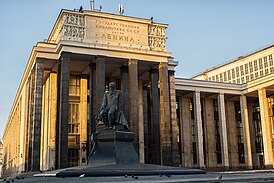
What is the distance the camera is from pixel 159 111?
132 feet

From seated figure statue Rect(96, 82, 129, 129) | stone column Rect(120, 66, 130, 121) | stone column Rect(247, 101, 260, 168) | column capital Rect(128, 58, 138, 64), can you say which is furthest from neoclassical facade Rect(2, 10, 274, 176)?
seated figure statue Rect(96, 82, 129, 129)

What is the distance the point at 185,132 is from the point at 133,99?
53.8 ft

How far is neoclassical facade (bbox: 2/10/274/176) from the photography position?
3662 centimetres

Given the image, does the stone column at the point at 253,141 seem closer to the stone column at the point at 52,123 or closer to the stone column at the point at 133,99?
the stone column at the point at 133,99

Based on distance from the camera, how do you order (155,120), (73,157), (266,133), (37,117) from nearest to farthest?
(37,117)
(155,120)
(73,157)
(266,133)

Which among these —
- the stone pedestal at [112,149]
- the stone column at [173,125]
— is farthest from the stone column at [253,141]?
the stone pedestal at [112,149]

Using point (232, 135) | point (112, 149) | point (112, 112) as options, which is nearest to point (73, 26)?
point (112, 112)

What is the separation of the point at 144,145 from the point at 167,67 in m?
10.8

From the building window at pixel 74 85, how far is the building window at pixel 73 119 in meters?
1.50

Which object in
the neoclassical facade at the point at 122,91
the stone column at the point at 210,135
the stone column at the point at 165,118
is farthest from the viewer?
the stone column at the point at 210,135

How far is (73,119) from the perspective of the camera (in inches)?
1671

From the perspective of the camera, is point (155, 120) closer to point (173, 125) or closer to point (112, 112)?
point (173, 125)

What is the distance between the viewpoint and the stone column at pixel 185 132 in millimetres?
50106

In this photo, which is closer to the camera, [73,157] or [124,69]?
[124,69]
